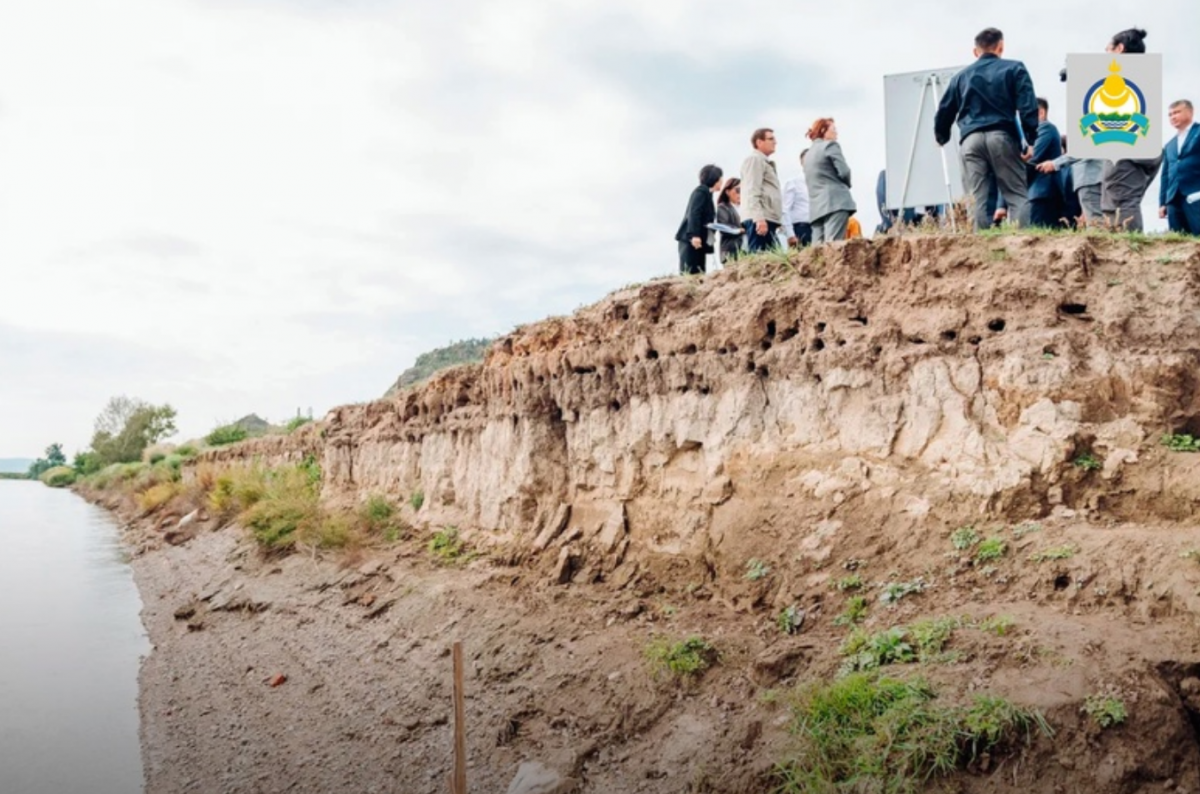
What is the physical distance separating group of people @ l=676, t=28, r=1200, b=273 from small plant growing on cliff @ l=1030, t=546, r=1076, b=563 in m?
3.07

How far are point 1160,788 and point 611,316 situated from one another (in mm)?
5992

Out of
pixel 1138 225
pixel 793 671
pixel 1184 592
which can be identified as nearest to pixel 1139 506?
pixel 1184 592

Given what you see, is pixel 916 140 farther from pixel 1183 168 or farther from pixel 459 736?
pixel 459 736

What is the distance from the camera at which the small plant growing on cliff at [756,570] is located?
6.03 metres

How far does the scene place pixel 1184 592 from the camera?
402cm

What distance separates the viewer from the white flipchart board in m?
7.33

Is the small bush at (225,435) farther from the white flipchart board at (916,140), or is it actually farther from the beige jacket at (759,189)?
the white flipchart board at (916,140)

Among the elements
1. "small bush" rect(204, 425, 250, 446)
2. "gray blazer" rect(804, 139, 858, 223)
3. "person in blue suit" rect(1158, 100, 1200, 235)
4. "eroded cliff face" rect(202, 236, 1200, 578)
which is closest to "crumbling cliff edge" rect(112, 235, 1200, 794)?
"eroded cliff face" rect(202, 236, 1200, 578)

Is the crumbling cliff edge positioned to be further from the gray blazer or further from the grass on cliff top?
the gray blazer

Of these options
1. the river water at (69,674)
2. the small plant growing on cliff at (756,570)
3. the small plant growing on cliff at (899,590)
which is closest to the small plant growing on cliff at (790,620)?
the small plant growing on cliff at (756,570)

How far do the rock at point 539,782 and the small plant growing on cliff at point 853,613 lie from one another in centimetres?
198

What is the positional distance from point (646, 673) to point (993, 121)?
5.37 meters

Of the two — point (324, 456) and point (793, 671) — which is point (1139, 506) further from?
point (324, 456)

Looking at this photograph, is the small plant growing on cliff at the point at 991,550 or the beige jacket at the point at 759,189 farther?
the beige jacket at the point at 759,189
